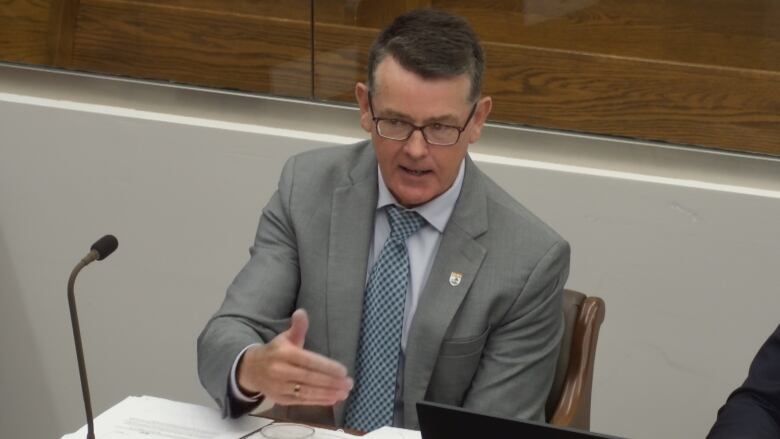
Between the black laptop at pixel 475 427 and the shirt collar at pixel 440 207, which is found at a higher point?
the shirt collar at pixel 440 207

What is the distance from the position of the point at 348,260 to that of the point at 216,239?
148 centimetres

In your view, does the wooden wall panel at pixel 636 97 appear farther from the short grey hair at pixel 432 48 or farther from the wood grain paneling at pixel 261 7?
the short grey hair at pixel 432 48

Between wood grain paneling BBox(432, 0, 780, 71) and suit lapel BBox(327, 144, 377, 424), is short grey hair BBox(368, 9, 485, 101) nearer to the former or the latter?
suit lapel BBox(327, 144, 377, 424)

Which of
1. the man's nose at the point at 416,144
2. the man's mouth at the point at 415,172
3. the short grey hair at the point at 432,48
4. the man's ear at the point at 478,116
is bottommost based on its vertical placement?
the man's mouth at the point at 415,172

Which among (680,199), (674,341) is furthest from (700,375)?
(680,199)

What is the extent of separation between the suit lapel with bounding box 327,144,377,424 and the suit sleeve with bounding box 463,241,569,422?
29cm

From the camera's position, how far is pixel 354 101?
3.95 metres

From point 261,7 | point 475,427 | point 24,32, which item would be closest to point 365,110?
point 475,427

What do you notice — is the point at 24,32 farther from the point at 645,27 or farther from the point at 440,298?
the point at 440,298

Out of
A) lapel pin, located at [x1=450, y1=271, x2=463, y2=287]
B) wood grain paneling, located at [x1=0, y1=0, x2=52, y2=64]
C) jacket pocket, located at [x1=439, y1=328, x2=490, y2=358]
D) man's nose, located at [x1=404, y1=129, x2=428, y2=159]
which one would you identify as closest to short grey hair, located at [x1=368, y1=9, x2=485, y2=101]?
man's nose, located at [x1=404, y1=129, x2=428, y2=159]

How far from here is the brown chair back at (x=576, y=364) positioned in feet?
8.79

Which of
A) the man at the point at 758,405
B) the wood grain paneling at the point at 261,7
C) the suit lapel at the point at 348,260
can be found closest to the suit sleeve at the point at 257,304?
the suit lapel at the point at 348,260

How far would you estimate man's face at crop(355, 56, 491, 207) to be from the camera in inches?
99.7

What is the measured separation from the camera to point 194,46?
13.5ft
